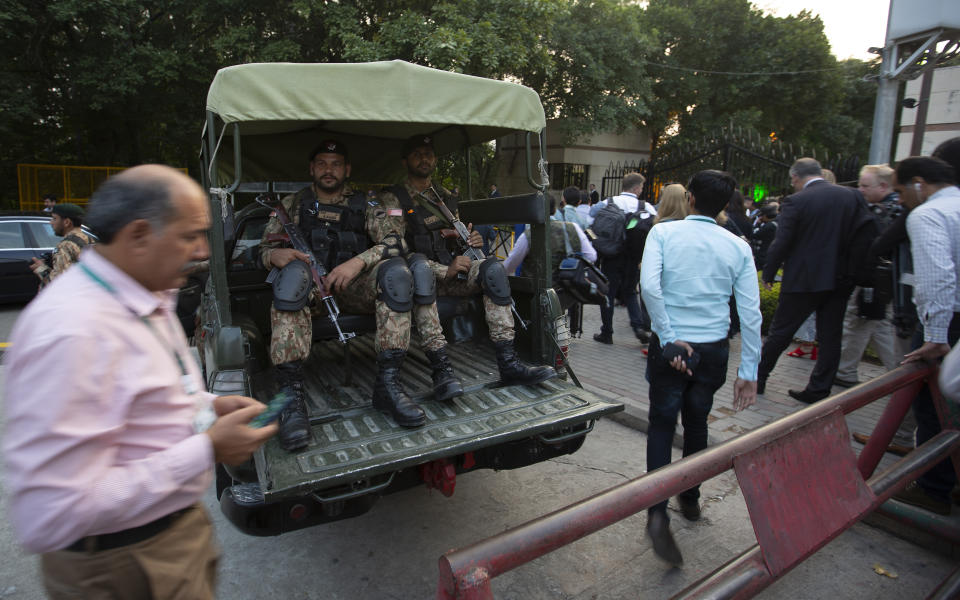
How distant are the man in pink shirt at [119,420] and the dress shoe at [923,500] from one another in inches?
147

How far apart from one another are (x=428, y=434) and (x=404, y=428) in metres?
0.17

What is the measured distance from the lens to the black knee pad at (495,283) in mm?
3738

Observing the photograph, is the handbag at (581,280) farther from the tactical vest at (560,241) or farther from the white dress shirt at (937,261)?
the white dress shirt at (937,261)

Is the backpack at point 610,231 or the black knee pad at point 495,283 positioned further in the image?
the backpack at point 610,231

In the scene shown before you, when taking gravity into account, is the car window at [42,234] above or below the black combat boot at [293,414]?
above

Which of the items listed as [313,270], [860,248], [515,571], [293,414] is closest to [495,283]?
[313,270]

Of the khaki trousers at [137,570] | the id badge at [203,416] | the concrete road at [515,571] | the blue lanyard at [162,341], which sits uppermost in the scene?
the blue lanyard at [162,341]

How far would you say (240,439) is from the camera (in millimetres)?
1362

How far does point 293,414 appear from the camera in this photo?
9.43 feet

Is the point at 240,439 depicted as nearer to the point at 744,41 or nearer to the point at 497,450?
the point at 497,450

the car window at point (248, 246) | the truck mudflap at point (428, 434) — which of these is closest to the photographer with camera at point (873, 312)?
the truck mudflap at point (428, 434)

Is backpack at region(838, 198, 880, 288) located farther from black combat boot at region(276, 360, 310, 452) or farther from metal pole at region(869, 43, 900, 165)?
black combat boot at region(276, 360, 310, 452)

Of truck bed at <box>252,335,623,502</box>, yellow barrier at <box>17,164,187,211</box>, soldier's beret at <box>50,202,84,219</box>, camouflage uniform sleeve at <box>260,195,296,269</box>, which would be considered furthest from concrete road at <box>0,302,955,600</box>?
yellow barrier at <box>17,164,187,211</box>

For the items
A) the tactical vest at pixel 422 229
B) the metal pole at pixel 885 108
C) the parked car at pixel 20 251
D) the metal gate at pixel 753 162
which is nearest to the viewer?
the tactical vest at pixel 422 229
